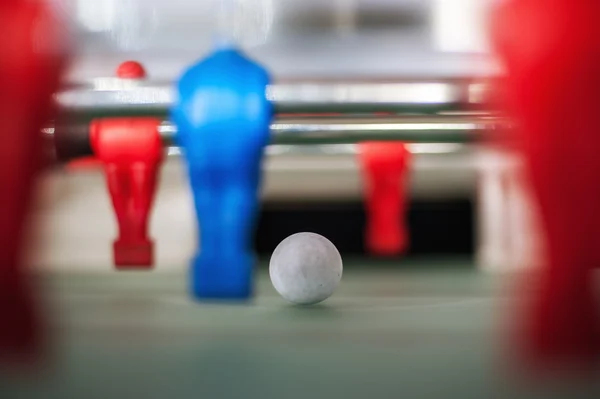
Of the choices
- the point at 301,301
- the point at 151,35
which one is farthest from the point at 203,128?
the point at 151,35

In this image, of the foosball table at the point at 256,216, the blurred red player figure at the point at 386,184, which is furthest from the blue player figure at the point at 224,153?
the blurred red player figure at the point at 386,184

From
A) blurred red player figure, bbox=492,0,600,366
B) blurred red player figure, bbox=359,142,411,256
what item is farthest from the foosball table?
blurred red player figure, bbox=359,142,411,256

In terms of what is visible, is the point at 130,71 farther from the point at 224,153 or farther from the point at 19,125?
the point at 19,125

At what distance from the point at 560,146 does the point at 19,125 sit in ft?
0.98

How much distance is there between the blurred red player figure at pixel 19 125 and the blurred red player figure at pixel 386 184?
677 mm

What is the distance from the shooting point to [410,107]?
665 mm

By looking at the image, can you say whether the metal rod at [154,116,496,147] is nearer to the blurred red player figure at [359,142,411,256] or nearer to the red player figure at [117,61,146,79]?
the red player figure at [117,61,146,79]

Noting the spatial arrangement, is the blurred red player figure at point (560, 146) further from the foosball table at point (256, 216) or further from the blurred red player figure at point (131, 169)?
the blurred red player figure at point (131, 169)

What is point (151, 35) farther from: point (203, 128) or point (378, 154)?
point (203, 128)

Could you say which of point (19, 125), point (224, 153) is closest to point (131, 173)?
point (224, 153)

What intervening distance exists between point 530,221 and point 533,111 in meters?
0.08

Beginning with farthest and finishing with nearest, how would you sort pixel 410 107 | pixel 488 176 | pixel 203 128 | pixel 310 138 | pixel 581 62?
pixel 488 176 → pixel 310 138 → pixel 410 107 → pixel 203 128 → pixel 581 62

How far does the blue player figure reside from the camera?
556 mm

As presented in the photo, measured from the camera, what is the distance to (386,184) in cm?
119
